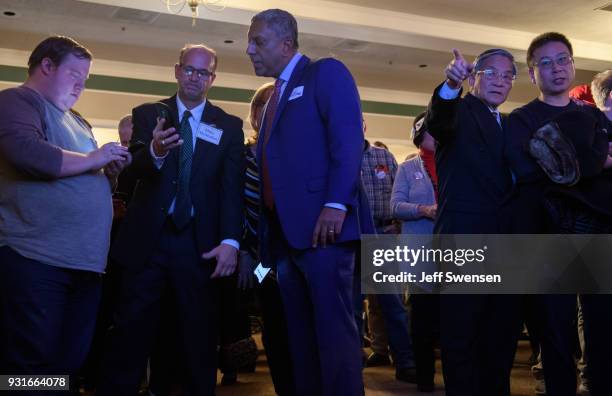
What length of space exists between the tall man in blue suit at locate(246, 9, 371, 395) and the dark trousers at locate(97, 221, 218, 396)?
0.35 m

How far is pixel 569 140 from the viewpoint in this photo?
6.37 ft

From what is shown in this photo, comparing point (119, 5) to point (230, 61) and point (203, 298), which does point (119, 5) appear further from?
point (203, 298)

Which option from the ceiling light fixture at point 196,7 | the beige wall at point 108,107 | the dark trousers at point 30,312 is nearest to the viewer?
the dark trousers at point 30,312

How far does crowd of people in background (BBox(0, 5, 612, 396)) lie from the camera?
1.69 meters

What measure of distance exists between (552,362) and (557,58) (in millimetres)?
1108

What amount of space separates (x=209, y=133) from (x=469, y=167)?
97 centimetres

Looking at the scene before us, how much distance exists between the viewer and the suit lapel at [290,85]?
1.88 m

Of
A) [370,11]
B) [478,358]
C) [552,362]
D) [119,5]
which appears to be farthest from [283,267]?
[370,11]

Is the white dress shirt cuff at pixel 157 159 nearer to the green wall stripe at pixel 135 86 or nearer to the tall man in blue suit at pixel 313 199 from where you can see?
the tall man in blue suit at pixel 313 199

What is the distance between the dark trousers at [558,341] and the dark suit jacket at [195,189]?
1.12 m

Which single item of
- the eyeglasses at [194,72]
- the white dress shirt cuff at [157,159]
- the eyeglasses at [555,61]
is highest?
the eyeglasses at [555,61]

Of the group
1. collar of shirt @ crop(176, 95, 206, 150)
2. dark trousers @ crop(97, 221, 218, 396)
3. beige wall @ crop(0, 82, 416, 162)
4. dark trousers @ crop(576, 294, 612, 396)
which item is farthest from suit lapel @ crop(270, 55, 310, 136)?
beige wall @ crop(0, 82, 416, 162)

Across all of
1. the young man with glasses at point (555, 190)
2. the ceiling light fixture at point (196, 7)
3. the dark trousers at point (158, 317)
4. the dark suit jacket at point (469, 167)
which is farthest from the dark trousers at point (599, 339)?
the ceiling light fixture at point (196, 7)

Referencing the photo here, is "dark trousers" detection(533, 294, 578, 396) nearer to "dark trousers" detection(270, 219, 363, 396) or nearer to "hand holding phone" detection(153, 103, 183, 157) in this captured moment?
"dark trousers" detection(270, 219, 363, 396)
